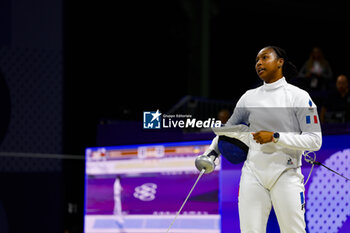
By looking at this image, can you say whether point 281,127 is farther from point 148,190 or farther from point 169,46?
point 169,46

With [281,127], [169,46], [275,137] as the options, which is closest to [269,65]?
[281,127]

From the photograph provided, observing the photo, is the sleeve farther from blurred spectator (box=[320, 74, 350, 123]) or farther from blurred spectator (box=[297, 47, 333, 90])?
blurred spectator (box=[297, 47, 333, 90])

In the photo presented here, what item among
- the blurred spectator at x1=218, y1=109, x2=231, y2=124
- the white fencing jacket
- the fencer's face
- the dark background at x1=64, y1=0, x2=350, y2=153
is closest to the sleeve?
the white fencing jacket

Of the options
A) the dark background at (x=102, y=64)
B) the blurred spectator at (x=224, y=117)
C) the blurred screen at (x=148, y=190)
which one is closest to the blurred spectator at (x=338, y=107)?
the blurred spectator at (x=224, y=117)

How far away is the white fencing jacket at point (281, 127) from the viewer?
2762 millimetres

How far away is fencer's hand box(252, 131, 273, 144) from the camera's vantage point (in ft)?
9.01

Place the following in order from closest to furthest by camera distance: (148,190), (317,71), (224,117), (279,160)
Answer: (279,160)
(148,190)
(224,117)
(317,71)

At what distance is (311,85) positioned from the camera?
645 cm

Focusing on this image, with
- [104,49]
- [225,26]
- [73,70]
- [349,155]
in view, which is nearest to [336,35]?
[225,26]

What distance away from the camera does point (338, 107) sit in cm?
512

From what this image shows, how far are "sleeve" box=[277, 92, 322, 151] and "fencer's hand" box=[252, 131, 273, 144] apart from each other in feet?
0.18

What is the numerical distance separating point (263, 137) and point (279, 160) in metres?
0.19

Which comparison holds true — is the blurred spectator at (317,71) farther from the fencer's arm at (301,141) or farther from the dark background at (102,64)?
the fencer's arm at (301,141)

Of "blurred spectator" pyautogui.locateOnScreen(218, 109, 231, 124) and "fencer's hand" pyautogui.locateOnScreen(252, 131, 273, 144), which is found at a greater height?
"fencer's hand" pyautogui.locateOnScreen(252, 131, 273, 144)
